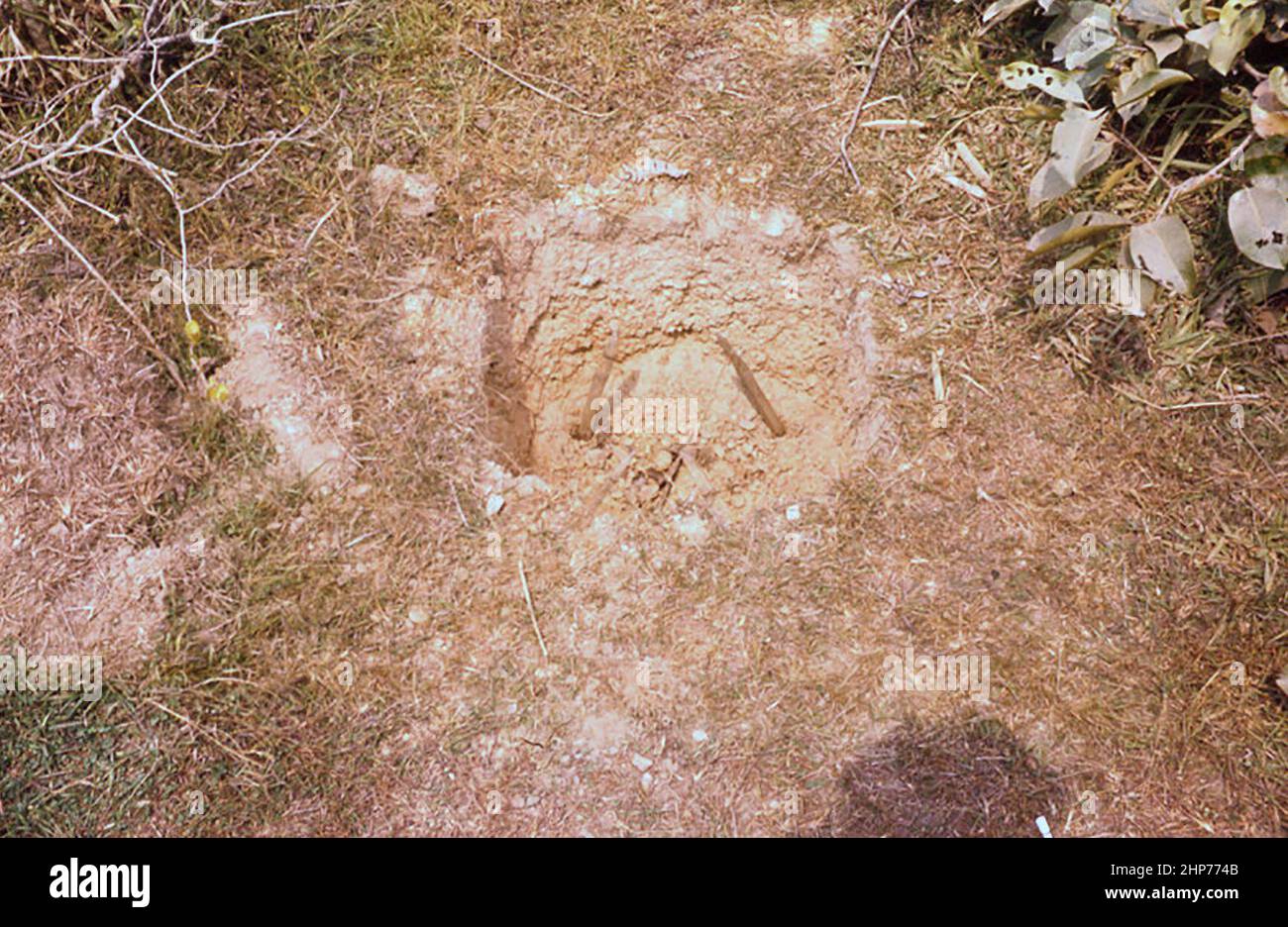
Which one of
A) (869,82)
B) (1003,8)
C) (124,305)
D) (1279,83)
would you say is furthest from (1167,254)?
(124,305)

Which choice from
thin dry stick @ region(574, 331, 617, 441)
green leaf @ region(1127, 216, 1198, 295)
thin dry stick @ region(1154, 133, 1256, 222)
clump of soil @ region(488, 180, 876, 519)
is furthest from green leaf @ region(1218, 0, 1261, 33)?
thin dry stick @ region(574, 331, 617, 441)

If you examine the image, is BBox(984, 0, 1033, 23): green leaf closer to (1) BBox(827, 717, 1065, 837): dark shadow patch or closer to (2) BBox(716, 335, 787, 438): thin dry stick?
(2) BBox(716, 335, 787, 438): thin dry stick

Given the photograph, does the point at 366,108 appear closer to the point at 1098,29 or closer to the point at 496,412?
the point at 496,412

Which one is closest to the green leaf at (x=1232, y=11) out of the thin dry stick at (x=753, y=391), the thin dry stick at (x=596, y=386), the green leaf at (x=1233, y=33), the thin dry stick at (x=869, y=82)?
the green leaf at (x=1233, y=33)

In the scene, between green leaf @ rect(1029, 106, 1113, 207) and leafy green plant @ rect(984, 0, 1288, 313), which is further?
green leaf @ rect(1029, 106, 1113, 207)

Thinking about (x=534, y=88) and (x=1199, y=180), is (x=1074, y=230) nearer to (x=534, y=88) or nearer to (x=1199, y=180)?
(x=1199, y=180)

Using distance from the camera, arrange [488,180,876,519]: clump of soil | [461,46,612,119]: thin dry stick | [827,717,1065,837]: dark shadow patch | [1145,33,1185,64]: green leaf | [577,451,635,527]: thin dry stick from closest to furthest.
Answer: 1. [827,717,1065,837]: dark shadow patch
2. [1145,33,1185,64]: green leaf
3. [577,451,635,527]: thin dry stick
4. [488,180,876,519]: clump of soil
5. [461,46,612,119]: thin dry stick

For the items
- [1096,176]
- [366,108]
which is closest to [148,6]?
[366,108]
